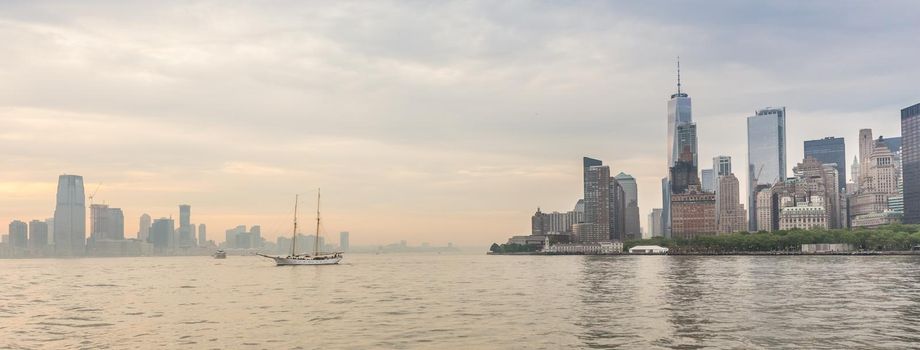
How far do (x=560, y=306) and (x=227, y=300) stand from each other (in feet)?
133

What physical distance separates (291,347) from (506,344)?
1445cm

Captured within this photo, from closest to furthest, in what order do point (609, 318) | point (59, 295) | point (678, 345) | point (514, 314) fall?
point (678, 345) < point (609, 318) < point (514, 314) < point (59, 295)

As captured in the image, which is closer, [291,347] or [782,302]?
[291,347]

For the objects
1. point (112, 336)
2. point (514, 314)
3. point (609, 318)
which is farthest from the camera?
point (514, 314)

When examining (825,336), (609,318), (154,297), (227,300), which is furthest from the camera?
(154,297)

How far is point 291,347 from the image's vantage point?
2125 inches

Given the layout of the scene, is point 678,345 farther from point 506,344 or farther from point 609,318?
point 609,318

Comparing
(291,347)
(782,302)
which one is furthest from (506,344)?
(782,302)

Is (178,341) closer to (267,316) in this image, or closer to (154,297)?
(267,316)

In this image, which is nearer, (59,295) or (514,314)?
(514,314)

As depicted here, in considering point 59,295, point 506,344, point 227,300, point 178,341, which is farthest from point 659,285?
point 59,295

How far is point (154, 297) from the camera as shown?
4102 inches

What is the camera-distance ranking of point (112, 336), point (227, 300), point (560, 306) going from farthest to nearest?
point (227, 300)
point (560, 306)
point (112, 336)

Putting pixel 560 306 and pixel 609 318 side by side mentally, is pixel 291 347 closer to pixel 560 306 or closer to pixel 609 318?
pixel 609 318
